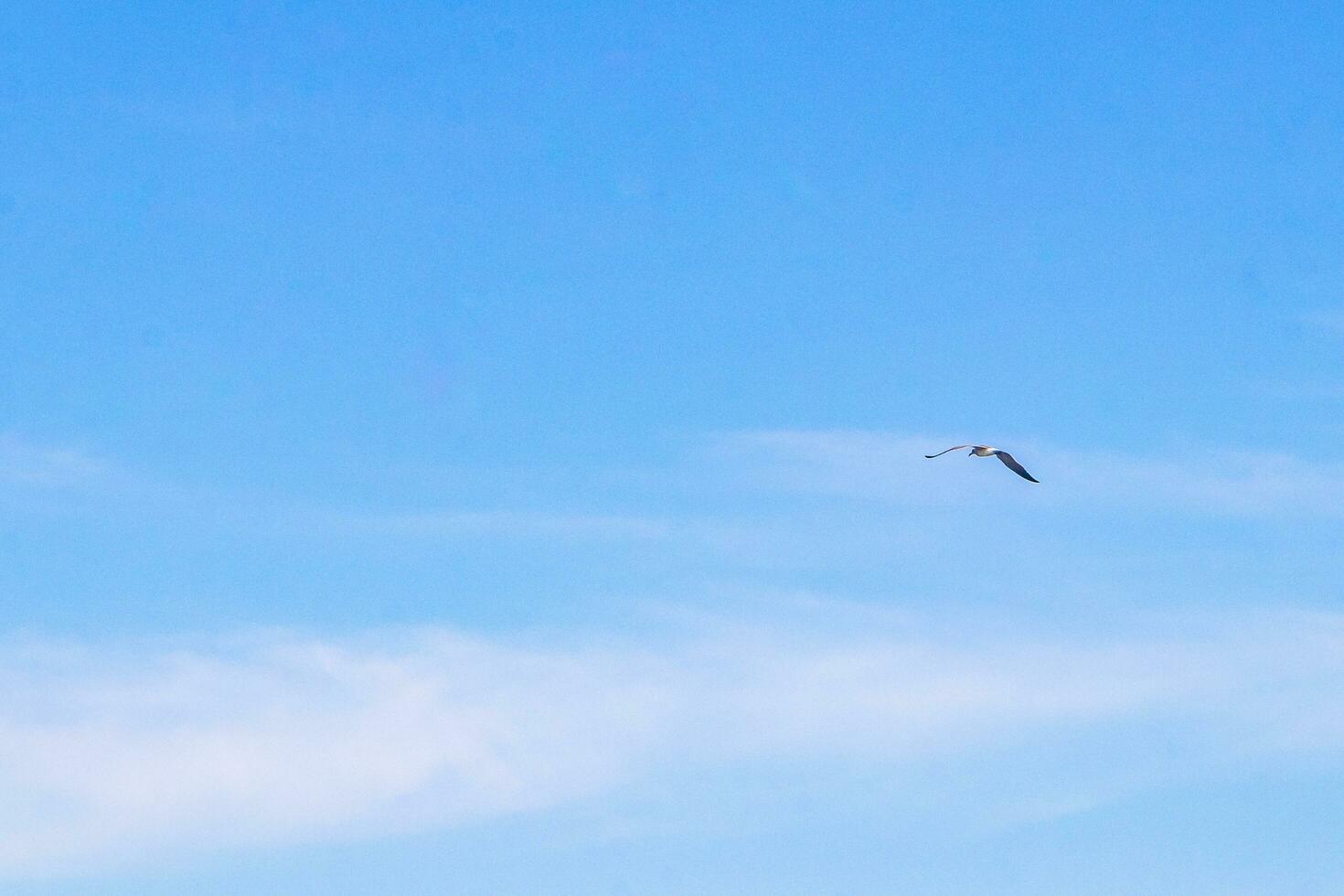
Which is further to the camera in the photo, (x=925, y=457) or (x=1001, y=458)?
(x=1001, y=458)

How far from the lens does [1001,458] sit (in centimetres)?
15812

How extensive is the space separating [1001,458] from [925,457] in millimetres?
22189

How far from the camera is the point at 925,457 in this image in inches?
5399
